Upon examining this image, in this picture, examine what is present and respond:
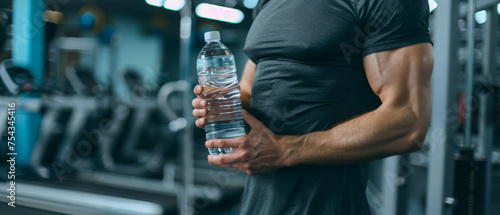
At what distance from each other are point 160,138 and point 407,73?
7.58 metres

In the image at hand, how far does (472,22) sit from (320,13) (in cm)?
121

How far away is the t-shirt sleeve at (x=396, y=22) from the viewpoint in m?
0.86

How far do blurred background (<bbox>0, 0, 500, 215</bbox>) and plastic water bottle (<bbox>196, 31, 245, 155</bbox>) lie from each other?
3.46 feet

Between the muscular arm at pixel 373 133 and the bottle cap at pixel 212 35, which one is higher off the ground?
the bottle cap at pixel 212 35

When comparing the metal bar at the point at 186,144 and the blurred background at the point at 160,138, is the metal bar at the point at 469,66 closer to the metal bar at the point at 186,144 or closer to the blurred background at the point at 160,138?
the blurred background at the point at 160,138

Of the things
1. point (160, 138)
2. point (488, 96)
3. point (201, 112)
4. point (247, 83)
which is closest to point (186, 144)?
point (247, 83)

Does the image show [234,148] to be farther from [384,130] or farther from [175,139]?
[175,139]

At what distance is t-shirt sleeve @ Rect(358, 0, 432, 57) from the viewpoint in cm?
86

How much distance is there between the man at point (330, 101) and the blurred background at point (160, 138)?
3.40ft

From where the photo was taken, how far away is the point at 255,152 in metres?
0.94

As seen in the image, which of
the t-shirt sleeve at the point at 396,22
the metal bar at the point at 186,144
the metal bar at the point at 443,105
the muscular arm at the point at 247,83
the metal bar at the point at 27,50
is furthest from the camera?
the metal bar at the point at 27,50

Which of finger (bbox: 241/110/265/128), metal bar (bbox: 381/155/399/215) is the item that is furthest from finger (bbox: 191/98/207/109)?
metal bar (bbox: 381/155/399/215)

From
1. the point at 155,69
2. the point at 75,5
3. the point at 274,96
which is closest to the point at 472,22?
the point at 274,96

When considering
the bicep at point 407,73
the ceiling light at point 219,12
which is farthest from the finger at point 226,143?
the ceiling light at point 219,12
